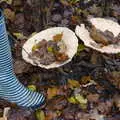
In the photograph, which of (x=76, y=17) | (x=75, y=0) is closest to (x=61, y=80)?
(x=76, y=17)

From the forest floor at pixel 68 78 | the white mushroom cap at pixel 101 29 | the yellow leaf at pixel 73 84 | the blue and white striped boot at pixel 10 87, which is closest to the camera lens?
the blue and white striped boot at pixel 10 87

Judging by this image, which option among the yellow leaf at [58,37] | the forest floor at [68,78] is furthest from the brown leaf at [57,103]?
the yellow leaf at [58,37]

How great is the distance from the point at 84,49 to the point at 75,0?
682mm

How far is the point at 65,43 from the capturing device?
266 cm

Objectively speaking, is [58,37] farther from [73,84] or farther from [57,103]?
[57,103]

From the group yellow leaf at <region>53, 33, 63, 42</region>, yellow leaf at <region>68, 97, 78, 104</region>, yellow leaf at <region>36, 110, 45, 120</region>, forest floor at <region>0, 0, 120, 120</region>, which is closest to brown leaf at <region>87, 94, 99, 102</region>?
forest floor at <region>0, 0, 120, 120</region>

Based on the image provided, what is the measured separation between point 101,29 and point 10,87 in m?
0.81

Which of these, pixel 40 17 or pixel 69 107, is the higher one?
pixel 40 17

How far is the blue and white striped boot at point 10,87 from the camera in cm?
244

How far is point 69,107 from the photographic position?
8.86 feet

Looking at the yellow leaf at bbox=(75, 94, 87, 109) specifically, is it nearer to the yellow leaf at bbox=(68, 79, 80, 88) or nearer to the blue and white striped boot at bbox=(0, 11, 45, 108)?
the yellow leaf at bbox=(68, 79, 80, 88)

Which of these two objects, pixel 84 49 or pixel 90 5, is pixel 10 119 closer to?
pixel 84 49

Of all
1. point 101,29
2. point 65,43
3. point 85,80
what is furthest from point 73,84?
point 101,29

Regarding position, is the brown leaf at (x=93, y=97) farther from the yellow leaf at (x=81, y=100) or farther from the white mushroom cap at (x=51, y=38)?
the white mushroom cap at (x=51, y=38)
